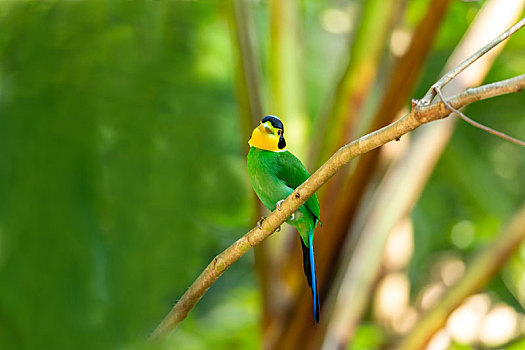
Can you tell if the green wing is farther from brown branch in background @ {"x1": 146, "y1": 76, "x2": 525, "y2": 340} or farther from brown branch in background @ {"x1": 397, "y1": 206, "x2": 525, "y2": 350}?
brown branch in background @ {"x1": 397, "y1": 206, "x2": 525, "y2": 350}

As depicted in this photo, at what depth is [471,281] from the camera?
73 centimetres

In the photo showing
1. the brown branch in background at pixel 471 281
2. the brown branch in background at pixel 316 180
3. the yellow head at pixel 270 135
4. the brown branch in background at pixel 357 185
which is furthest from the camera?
the brown branch in background at pixel 471 281

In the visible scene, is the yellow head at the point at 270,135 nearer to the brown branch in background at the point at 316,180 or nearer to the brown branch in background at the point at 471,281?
the brown branch in background at the point at 316,180

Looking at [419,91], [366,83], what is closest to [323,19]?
[419,91]

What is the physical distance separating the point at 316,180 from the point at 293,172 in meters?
0.13

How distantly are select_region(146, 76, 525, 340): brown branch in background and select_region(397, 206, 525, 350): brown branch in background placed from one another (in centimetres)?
50

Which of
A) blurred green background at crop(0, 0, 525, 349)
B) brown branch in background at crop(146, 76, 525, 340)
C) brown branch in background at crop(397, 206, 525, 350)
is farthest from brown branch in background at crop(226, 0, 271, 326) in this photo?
brown branch in background at crop(146, 76, 525, 340)

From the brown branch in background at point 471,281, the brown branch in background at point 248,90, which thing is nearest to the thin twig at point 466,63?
the brown branch in background at point 248,90

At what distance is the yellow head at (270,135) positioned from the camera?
322 millimetres

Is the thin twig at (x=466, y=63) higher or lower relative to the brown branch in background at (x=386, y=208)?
higher

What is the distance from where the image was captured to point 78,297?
1.28 ft

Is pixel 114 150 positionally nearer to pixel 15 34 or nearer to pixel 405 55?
pixel 15 34

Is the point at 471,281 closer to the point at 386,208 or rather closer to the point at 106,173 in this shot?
the point at 386,208

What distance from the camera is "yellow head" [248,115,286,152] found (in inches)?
12.7
